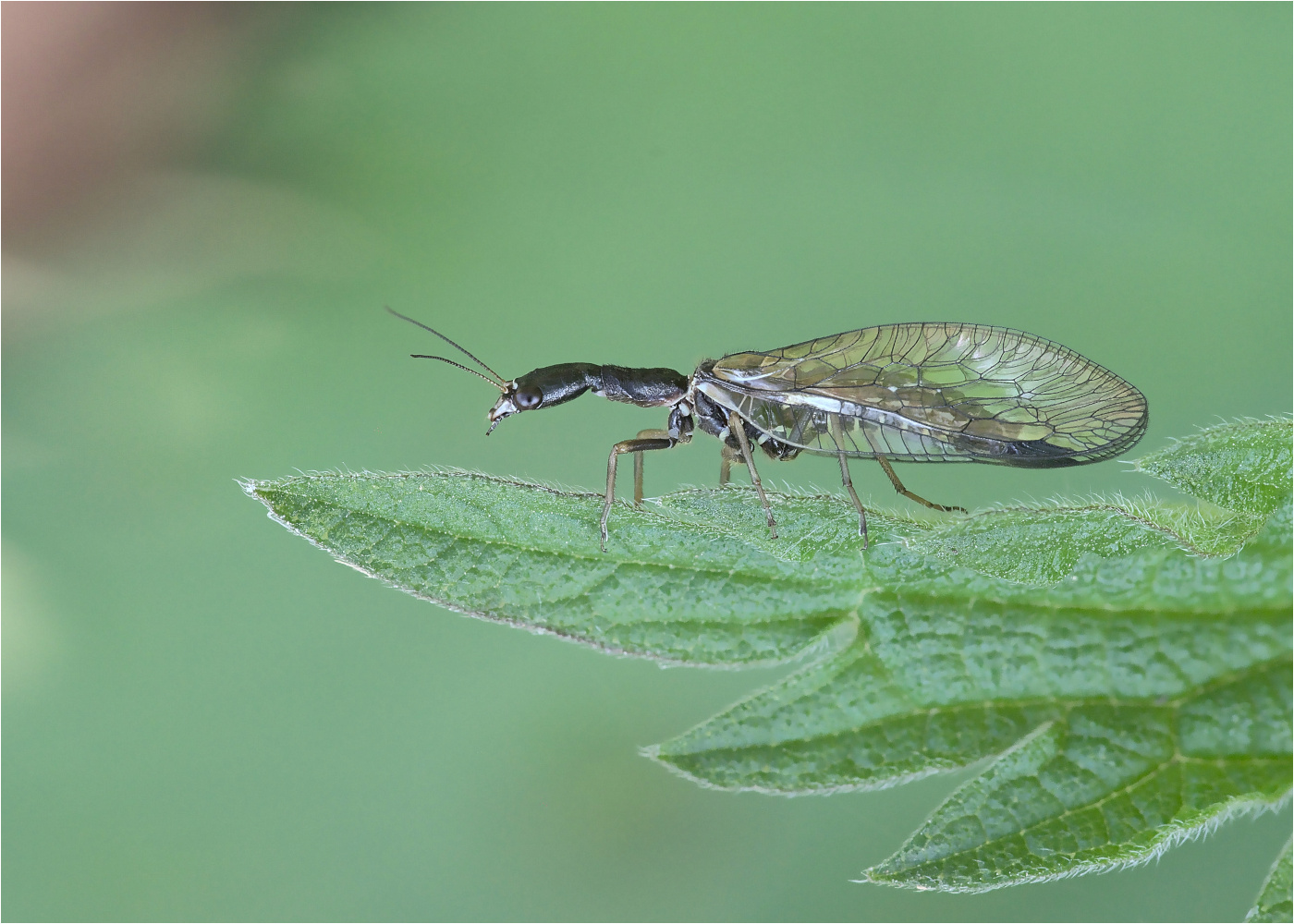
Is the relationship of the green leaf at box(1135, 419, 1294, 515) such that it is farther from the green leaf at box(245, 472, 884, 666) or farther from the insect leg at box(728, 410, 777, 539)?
the insect leg at box(728, 410, 777, 539)

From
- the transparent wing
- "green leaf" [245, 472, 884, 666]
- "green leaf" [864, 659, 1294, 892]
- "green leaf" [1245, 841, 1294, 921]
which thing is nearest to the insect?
the transparent wing

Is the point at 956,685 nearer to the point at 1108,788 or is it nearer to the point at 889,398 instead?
the point at 1108,788

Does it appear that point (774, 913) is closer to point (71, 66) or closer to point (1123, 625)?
point (1123, 625)

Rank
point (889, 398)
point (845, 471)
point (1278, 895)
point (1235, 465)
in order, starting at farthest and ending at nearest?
point (889, 398) < point (845, 471) < point (1235, 465) < point (1278, 895)

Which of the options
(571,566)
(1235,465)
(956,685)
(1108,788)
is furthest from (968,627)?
(571,566)

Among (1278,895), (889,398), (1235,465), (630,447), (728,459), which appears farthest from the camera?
(728,459)
